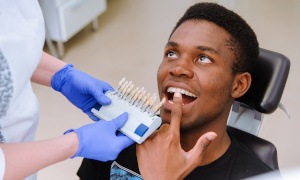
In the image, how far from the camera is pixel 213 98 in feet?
4.21

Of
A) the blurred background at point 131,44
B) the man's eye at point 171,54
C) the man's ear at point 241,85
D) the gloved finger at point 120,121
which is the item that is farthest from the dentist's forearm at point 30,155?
the blurred background at point 131,44

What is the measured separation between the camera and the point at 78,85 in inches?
56.1

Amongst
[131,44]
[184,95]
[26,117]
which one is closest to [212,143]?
[184,95]

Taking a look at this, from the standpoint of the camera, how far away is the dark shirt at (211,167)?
4.12 ft

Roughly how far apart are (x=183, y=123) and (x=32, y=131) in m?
0.49

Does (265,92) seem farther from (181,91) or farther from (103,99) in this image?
(103,99)

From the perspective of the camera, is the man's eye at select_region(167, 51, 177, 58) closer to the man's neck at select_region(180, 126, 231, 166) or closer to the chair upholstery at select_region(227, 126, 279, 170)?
the man's neck at select_region(180, 126, 231, 166)

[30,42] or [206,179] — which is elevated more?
[30,42]

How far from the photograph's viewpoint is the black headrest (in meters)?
1.43

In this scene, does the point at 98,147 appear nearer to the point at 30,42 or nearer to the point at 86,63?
the point at 30,42

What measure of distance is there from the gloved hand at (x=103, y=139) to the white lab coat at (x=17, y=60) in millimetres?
157

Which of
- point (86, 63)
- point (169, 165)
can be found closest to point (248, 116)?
point (169, 165)

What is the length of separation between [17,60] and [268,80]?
35.7 inches

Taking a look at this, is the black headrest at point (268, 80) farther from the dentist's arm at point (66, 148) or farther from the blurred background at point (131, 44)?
the blurred background at point (131, 44)
